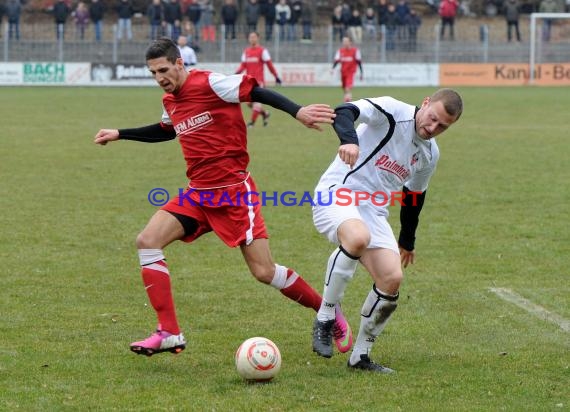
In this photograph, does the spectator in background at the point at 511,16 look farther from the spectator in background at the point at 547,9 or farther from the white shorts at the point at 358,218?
the white shorts at the point at 358,218

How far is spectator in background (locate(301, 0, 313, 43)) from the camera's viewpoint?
38.4 meters

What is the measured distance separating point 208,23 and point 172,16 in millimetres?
1650

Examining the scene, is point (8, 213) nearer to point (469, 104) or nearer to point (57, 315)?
point (57, 315)

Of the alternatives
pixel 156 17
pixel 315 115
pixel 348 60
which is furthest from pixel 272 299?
pixel 156 17

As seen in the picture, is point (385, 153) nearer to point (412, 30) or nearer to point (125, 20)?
point (412, 30)

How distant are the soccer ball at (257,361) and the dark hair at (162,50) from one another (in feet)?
5.92

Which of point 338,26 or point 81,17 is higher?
point 81,17

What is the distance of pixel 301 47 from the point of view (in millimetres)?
38188

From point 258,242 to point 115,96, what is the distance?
2537 centimetres

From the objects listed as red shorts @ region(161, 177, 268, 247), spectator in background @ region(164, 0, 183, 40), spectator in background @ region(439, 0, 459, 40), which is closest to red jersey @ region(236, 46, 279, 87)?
spectator in background @ region(164, 0, 183, 40)

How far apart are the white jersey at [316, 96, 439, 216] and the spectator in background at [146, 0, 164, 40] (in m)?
32.8

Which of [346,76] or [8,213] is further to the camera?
[346,76]

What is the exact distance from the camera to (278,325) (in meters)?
7.16

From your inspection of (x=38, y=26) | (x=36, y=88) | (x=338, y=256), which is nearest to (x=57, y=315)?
(x=338, y=256)
